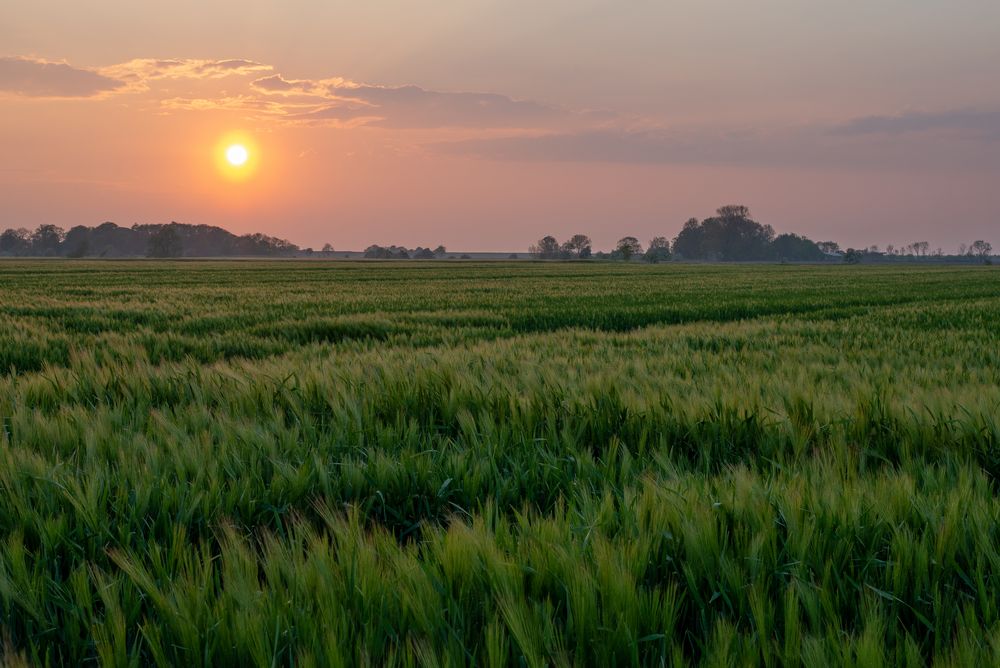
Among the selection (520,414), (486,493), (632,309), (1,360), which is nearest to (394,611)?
(486,493)

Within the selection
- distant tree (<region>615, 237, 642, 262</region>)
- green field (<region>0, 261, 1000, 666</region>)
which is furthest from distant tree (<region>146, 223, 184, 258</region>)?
green field (<region>0, 261, 1000, 666</region>)

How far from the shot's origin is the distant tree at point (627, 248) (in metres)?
177

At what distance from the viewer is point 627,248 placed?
176375 millimetres

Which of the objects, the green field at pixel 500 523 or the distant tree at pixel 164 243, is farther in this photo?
the distant tree at pixel 164 243

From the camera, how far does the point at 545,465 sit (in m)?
2.57

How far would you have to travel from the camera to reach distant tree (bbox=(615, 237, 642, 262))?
177 meters

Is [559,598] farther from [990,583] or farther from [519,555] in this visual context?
[990,583]

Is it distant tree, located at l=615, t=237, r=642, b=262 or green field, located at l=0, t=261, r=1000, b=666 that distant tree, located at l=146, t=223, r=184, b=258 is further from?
green field, located at l=0, t=261, r=1000, b=666

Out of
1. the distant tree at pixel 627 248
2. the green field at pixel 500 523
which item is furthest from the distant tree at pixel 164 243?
the green field at pixel 500 523

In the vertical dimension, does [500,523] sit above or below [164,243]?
below

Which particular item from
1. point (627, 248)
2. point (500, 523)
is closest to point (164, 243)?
point (627, 248)

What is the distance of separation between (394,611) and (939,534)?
1.44 meters

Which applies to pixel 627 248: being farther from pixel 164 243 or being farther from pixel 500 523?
pixel 500 523

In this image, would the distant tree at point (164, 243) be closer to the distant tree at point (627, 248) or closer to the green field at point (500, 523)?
the distant tree at point (627, 248)
